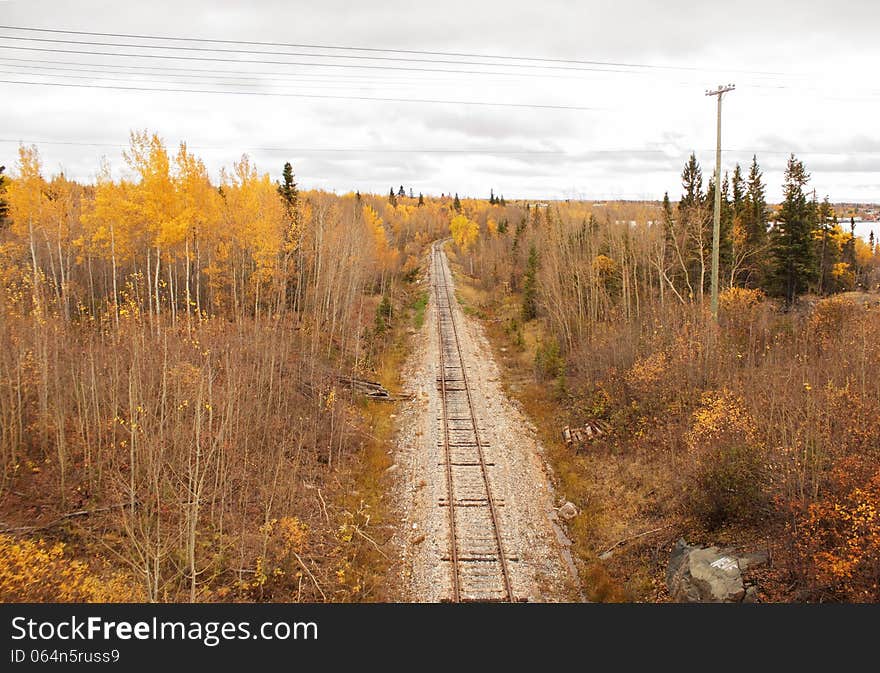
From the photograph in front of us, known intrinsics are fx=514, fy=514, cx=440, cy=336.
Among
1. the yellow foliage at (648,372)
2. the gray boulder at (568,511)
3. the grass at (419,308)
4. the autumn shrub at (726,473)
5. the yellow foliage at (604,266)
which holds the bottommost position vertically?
the gray boulder at (568,511)

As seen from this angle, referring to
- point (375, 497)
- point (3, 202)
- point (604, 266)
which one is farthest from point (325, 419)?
point (3, 202)

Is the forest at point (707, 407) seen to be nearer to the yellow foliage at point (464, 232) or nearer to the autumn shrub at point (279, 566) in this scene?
the autumn shrub at point (279, 566)

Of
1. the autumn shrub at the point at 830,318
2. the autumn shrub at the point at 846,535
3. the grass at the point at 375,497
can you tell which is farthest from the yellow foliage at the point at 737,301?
the grass at the point at 375,497

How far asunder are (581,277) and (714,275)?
13189 millimetres

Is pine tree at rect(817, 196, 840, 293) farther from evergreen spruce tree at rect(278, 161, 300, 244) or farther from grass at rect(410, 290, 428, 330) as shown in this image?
evergreen spruce tree at rect(278, 161, 300, 244)

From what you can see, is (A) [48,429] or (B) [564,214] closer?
(A) [48,429]

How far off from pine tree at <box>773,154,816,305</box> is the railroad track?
78.8ft

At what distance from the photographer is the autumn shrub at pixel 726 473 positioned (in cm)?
1122

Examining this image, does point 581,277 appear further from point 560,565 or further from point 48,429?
point 48,429

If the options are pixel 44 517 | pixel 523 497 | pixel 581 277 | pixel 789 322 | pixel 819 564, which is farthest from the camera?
pixel 581 277

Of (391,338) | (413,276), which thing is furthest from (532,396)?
(413,276)

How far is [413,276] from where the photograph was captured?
2699 inches

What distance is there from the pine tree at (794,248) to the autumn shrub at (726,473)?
82.3 feet

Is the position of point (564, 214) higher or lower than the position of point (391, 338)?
higher
